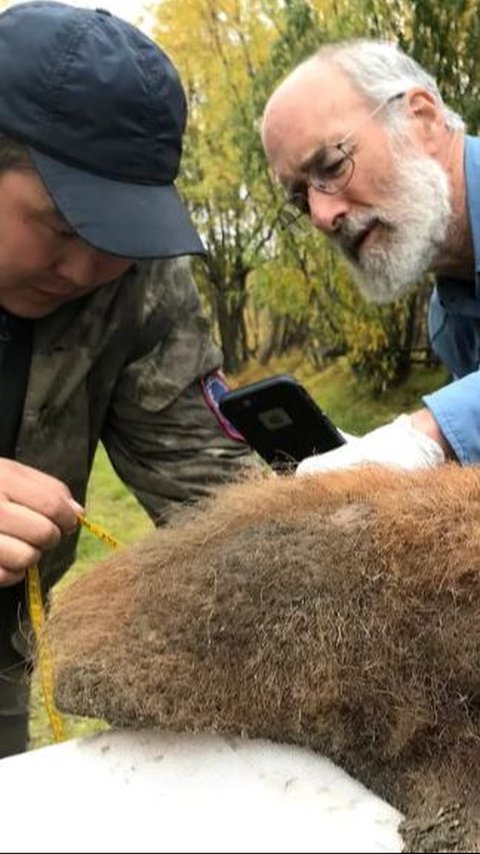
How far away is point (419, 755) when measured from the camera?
41.7 inches

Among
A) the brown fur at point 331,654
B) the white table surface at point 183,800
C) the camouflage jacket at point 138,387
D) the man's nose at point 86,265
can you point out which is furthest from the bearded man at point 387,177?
the white table surface at point 183,800

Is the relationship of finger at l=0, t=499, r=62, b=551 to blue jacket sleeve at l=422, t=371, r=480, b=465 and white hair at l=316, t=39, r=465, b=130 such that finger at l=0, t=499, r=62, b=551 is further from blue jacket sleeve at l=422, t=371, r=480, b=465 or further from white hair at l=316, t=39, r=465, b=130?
white hair at l=316, t=39, r=465, b=130

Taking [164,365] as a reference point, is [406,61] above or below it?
above

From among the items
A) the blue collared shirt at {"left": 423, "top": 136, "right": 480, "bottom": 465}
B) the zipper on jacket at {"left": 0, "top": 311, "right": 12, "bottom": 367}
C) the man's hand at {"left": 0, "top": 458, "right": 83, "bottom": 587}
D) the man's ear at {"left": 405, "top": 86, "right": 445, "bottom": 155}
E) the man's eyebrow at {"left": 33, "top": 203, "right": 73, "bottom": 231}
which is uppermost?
the man's eyebrow at {"left": 33, "top": 203, "right": 73, "bottom": 231}

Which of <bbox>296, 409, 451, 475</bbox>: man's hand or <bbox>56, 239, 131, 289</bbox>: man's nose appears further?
<bbox>56, 239, 131, 289</bbox>: man's nose

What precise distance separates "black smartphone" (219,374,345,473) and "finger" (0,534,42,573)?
0.44 m

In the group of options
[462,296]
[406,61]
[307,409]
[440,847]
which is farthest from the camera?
[406,61]

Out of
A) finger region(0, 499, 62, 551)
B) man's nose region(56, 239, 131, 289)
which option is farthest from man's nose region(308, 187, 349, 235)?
finger region(0, 499, 62, 551)

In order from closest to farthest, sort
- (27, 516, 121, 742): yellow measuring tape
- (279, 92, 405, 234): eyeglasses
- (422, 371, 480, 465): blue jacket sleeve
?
(27, 516, 121, 742): yellow measuring tape
(422, 371, 480, 465): blue jacket sleeve
(279, 92, 405, 234): eyeglasses

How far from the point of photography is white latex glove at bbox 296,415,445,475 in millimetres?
1411

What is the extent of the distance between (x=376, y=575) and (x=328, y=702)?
0.14 meters

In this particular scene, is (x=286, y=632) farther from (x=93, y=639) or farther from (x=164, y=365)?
(x=164, y=365)

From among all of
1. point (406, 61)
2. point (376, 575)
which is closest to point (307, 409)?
point (376, 575)

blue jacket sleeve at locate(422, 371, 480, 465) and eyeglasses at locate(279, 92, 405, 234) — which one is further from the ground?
blue jacket sleeve at locate(422, 371, 480, 465)
